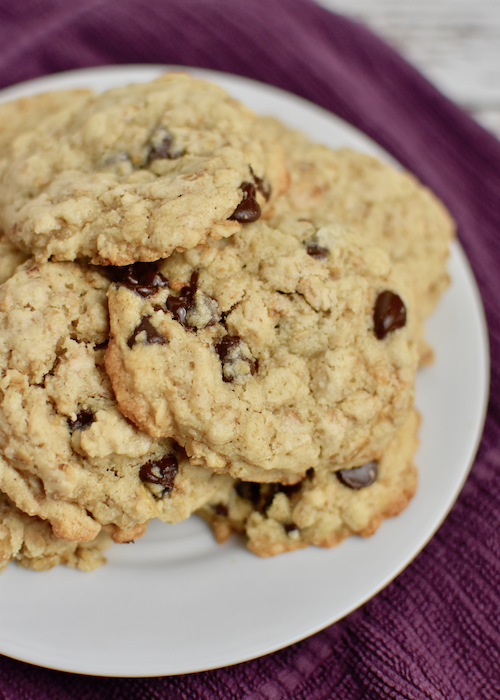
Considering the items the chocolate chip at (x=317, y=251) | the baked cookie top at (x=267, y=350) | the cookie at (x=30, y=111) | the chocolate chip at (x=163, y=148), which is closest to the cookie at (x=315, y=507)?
the baked cookie top at (x=267, y=350)

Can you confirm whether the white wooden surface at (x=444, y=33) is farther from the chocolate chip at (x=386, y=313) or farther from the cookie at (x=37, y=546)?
the cookie at (x=37, y=546)

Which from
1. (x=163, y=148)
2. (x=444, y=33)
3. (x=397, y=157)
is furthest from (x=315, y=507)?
(x=444, y=33)

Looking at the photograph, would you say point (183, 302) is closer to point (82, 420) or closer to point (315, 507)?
point (82, 420)

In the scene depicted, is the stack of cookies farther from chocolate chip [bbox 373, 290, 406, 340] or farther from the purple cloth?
the purple cloth

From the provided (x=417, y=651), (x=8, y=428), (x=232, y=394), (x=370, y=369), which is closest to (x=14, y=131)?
(x=8, y=428)

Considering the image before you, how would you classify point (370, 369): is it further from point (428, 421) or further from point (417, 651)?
point (417, 651)

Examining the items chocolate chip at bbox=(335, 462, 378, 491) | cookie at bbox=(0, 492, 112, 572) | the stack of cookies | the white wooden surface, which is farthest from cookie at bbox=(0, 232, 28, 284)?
the white wooden surface
